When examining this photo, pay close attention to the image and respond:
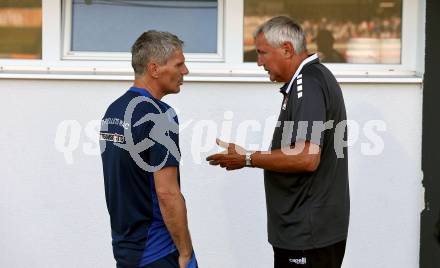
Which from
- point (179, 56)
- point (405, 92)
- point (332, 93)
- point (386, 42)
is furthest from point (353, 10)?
point (179, 56)

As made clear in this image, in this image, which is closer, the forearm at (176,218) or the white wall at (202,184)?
the forearm at (176,218)

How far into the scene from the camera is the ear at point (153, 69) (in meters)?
3.51

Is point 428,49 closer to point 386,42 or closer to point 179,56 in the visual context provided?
point 386,42

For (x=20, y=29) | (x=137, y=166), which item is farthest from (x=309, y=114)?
(x=20, y=29)

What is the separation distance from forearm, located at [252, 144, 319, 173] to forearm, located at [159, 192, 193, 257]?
19.4 inches

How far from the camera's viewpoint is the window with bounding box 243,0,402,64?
18.2 ft

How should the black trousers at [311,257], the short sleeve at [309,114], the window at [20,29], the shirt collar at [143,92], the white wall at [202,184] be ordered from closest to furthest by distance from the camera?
the shirt collar at [143,92] → the short sleeve at [309,114] → the black trousers at [311,257] → the white wall at [202,184] → the window at [20,29]

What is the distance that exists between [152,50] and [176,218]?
2.48 ft

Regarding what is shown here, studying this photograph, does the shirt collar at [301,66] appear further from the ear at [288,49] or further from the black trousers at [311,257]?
the black trousers at [311,257]

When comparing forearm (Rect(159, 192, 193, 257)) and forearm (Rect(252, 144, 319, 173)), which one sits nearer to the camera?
forearm (Rect(159, 192, 193, 257))

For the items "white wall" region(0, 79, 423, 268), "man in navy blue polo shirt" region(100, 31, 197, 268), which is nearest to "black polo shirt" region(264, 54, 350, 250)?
"man in navy blue polo shirt" region(100, 31, 197, 268)

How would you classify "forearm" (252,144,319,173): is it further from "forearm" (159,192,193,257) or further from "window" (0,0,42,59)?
"window" (0,0,42,59)

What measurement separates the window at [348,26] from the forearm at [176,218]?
229 cm

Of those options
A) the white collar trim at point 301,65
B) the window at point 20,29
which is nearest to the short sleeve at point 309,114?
the white collar trim at point 301,65
